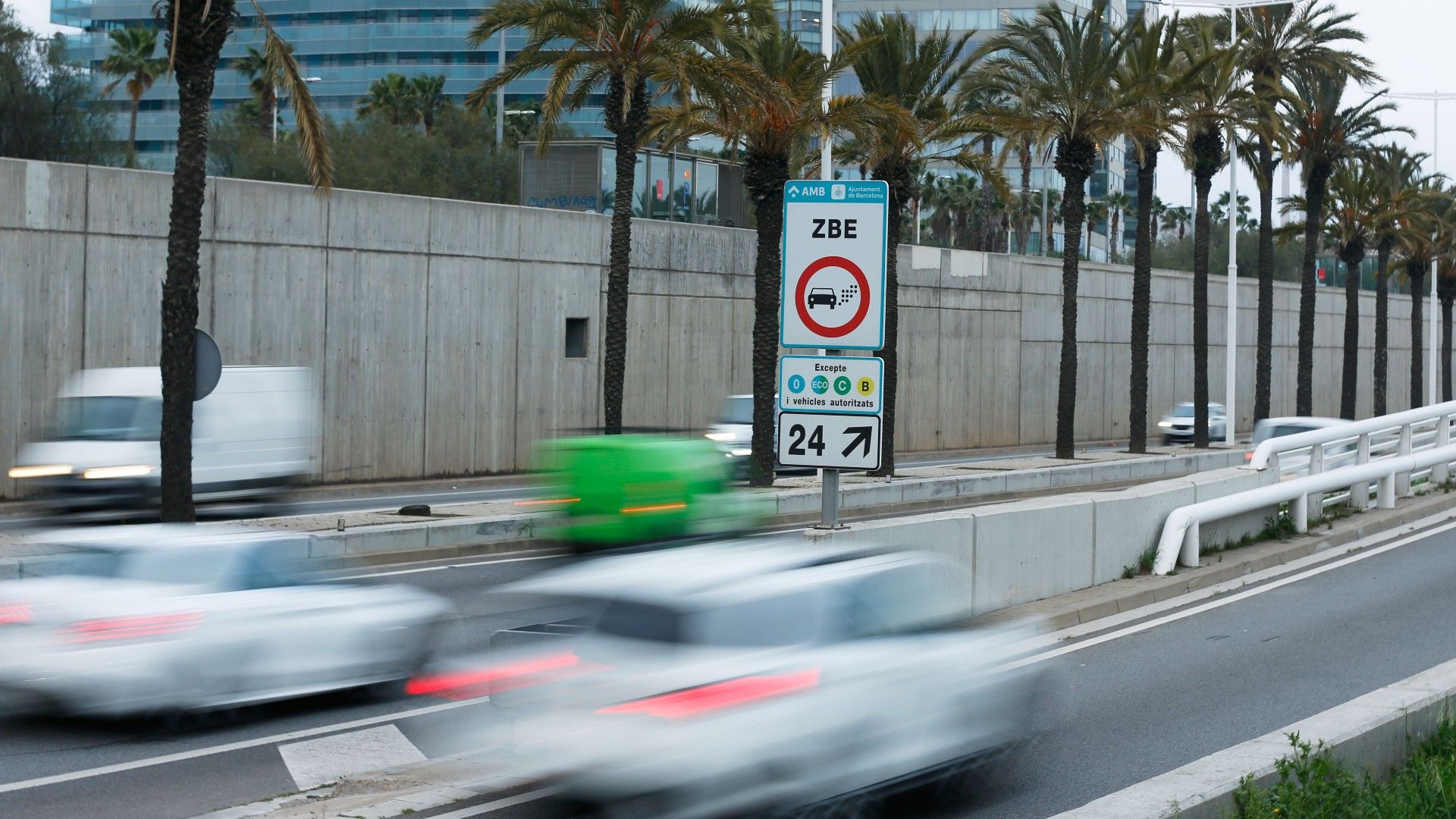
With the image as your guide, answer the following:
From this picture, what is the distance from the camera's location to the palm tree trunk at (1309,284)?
46.9m

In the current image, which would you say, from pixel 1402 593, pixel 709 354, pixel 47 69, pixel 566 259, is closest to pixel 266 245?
pixel 566 259

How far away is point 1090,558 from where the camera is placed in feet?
45.3

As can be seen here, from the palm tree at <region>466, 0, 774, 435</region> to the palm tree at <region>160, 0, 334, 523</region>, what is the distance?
660cm

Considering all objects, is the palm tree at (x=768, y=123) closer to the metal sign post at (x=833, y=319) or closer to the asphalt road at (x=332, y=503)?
the asphalt road at (x=332, y=503)

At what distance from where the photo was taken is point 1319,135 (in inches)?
1800

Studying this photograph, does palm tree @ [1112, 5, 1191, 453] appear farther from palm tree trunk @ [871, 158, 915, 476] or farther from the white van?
the white van

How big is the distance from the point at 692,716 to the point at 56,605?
4825 millimetres

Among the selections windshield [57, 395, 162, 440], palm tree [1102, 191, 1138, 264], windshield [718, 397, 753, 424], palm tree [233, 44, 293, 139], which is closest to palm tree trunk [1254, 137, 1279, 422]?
windshield [718, 397, 753, 424]

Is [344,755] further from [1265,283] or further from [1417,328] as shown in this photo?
[1417,328]

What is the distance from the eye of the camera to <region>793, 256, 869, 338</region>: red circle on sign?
1037 cm

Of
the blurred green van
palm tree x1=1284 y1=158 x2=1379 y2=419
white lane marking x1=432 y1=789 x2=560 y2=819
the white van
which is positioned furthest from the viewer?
palm tree x1=1284 y1=158 x2=1379 y2=419

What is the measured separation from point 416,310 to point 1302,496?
18152mm

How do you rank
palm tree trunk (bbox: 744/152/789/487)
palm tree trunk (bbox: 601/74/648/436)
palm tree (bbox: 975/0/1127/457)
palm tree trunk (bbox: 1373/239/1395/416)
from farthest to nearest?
palm tree trunk (bbox: 1373/239/1395/416)
palm tree (bbox: 975/0/1127/457)
palm tree trunk (bbox: 744/152/789/487)
palm tree trunk (bbox: 601/74/648/436)

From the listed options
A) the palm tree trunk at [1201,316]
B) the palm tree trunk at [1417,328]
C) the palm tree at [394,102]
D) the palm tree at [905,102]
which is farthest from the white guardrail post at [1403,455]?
the palm tree at [394,102]
